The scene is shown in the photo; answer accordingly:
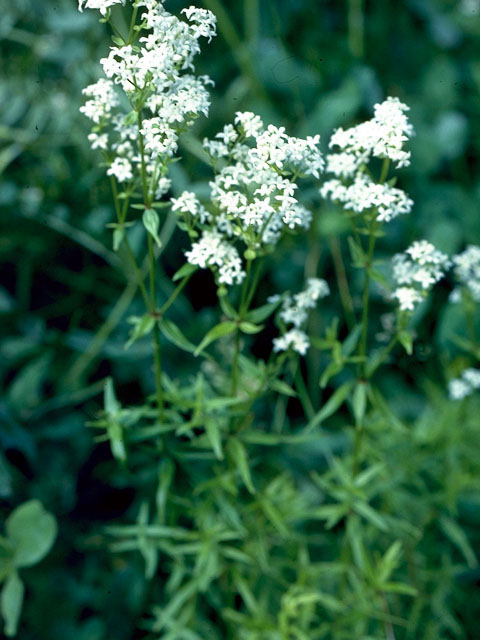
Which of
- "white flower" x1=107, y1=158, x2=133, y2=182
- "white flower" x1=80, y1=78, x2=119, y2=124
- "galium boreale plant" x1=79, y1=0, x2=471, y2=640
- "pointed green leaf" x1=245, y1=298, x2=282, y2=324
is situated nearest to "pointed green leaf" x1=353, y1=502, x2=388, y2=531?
"galium boreale plant" x1=79, y1=0, x2=471, y2=640

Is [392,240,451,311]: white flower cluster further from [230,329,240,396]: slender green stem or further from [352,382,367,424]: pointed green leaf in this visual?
[230,329,240,396]: slender green stem

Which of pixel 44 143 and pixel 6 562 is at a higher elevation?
pixel 44 143

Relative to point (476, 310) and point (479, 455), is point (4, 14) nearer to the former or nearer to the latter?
point (476, 310)

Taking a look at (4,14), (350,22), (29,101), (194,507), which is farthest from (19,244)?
(350,22)

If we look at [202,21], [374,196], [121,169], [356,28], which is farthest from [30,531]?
[356,28]

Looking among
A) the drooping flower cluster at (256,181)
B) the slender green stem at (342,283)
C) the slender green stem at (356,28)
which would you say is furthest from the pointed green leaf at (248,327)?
the slender green stem at (356,28)

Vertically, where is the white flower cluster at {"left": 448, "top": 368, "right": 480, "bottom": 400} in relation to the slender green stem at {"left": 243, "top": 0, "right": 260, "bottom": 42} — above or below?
below

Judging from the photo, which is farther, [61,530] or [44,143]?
[44,143]
